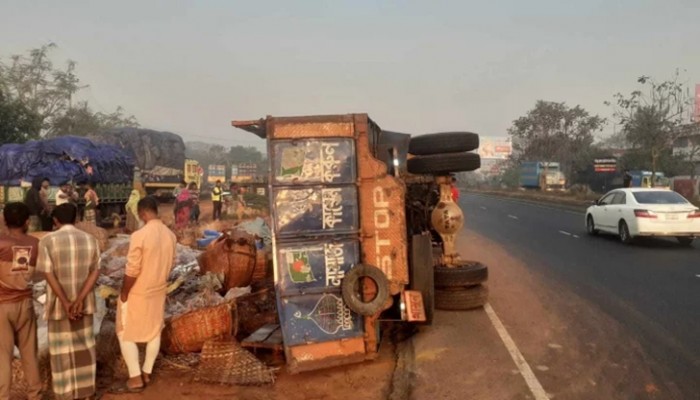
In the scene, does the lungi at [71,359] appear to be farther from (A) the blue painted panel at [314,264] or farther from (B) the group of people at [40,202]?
(B) the group of people at [40,202]

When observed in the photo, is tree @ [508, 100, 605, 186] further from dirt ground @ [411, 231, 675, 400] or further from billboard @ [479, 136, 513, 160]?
dirt ground @ [411, 231, 675, 400]

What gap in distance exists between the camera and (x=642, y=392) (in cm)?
488

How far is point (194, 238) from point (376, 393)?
394 inches

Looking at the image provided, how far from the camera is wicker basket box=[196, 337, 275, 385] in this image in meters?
5.32

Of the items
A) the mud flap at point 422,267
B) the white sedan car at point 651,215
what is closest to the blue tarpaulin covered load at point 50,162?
the mud flap at point 422,267

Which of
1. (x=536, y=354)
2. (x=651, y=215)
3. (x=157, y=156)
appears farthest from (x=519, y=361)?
(x=157, y=156)

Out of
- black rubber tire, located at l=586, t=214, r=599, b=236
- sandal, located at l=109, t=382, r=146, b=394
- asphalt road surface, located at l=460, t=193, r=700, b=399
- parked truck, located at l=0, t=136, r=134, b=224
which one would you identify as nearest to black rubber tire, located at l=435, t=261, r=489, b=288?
asphalt road surface, located at l=460, t=193, r=700, b=399

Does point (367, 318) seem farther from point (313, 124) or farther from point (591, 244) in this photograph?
point (591, 244)

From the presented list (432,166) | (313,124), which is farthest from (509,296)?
(313,124)

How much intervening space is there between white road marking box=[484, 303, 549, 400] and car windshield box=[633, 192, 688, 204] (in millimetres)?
9242

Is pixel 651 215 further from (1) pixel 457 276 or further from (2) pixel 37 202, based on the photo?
(2) pixel 37 202

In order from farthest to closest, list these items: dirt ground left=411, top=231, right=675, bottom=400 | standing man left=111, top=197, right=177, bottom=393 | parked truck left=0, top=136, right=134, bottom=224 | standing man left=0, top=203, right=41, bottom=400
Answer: parked truck left=0, top=136, right=134, bottom=224, standing man left=111, top=197, right=177, bottom=393, dirt ground left=411, top=231, right=675, bottom=400, standing man left=0, top=203, right=41, bottom=400

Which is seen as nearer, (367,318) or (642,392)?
(642,392)

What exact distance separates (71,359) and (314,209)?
2.49 metres
